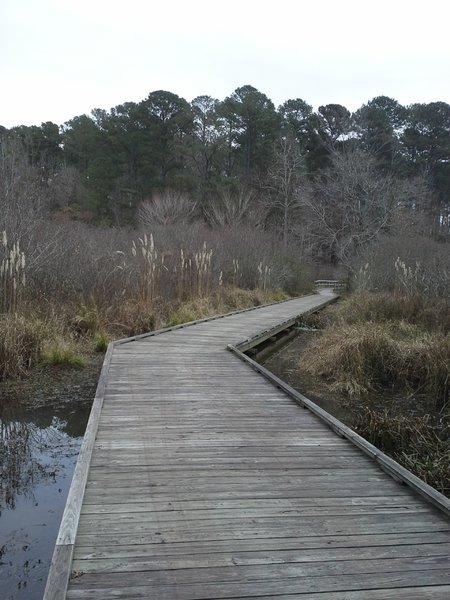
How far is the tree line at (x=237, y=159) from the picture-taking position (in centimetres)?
3372

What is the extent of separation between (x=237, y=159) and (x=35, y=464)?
3831 centimetres

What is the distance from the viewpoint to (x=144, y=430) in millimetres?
4402

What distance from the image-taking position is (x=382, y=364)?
823 centimetres

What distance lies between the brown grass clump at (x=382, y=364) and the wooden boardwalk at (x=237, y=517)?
10.4 feet

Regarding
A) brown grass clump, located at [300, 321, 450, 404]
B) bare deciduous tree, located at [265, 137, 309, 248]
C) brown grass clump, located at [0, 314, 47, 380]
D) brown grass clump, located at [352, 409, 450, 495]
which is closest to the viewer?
brown grass clump, located at [352, 409, 450, 495]

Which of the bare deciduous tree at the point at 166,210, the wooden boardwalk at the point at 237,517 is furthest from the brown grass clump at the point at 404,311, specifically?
the bare deciduous tree at the point at 166,210

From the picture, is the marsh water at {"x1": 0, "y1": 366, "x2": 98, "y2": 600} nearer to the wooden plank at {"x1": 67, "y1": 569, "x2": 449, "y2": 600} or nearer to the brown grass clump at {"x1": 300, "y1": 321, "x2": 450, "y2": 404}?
the wooden plank at {"x1": 67, "y1": 569, "x2": 449, "y2": 600}

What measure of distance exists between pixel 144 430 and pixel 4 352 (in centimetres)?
350

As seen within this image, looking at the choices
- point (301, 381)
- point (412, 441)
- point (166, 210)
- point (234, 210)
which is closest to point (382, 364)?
point (301, 381)

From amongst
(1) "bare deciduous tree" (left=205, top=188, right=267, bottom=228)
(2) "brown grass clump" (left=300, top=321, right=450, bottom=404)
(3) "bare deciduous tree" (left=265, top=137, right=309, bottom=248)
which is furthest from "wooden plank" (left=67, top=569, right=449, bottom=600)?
(3) "bare deciduous tree" (left=265, top=137, right=309, bottom=248)

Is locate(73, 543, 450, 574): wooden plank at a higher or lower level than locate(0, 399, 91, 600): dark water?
higher

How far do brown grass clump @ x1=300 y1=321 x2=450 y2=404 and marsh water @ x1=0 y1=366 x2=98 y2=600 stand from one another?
147 inches

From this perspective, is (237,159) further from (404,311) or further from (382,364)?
(382,364)

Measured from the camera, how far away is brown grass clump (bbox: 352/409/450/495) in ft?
15.0
